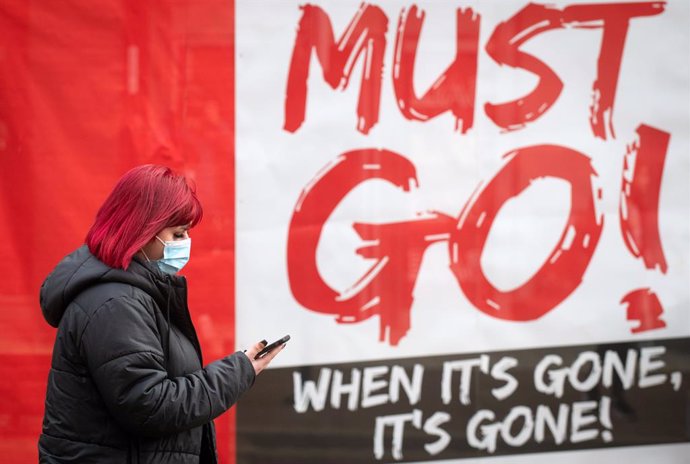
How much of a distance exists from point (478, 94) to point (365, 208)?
0.67 metres

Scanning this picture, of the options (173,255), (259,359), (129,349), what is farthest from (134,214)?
(259,359)

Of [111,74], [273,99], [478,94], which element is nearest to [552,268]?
[478,94]

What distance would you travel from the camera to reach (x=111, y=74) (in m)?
3.31

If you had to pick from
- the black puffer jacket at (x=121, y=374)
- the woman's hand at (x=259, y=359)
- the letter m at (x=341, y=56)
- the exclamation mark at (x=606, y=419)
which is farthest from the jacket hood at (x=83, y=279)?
the exclamation mark at (x=606, y=419)

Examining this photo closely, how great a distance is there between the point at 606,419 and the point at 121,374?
95.7 inches

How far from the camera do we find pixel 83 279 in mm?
2029

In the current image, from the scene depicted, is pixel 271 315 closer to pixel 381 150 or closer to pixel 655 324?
pixel 381 150

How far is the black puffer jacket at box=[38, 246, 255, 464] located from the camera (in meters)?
1.97

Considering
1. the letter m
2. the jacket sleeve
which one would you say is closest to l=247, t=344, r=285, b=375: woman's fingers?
the jacket sleeve

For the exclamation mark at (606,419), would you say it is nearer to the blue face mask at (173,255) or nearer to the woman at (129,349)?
the woman at (129,349)

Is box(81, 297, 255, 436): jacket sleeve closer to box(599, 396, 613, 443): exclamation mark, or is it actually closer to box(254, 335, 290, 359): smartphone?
box(254, 335, 290, 359): smartphone

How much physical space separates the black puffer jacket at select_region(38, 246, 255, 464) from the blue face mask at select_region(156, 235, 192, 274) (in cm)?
6

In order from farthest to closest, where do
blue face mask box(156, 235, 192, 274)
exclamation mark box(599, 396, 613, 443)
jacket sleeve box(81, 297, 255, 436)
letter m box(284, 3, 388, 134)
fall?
exclamation mark box(599, 396, 613, 443) < letter m box(284, 3, 388, 134) < blue face mask box(156, 235, 192, 274) < jacket sleeve box(81, 297, 255, 436)

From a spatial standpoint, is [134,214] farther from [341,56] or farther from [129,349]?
[341,56]
